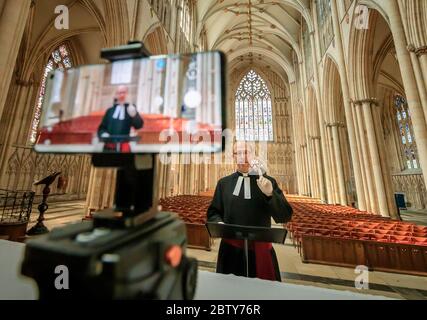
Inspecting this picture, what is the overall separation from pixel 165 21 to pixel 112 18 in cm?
475

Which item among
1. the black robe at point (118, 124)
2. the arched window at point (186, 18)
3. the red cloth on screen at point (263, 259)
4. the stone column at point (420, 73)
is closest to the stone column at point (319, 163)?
the stone column at point (420, 73)

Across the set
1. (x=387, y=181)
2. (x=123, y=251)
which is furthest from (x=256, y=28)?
(x=123, y=251)

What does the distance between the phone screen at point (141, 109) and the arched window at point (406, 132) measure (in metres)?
25.8

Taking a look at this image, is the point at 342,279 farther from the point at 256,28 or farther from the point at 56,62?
the point at 256,28

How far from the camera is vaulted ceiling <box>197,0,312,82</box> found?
18.7 meters

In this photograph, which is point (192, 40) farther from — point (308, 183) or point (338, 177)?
point (308, 183)

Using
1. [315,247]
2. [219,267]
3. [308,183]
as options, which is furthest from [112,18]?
[308,183]

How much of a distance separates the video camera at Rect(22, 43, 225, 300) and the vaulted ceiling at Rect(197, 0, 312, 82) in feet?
65.1

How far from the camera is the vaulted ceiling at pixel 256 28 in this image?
1874cm

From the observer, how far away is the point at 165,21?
465 inches

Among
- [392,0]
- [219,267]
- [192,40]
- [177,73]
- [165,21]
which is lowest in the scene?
[219,267]

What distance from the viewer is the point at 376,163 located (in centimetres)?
913

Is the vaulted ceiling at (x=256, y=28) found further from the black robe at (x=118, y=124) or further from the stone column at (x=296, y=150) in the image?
the black robe at (x=118, y=124)

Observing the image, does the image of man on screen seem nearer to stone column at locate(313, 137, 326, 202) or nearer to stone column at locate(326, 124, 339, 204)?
stone column at locate(326, 124, 339, 204)
